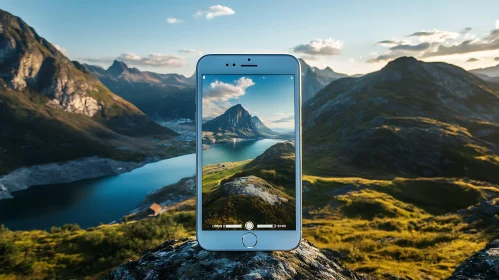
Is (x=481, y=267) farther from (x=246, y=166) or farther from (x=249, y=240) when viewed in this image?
(x=246, y=166)

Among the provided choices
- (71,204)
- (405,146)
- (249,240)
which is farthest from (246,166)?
(71,204)

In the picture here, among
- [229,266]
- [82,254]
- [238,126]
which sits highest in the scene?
[238,126]

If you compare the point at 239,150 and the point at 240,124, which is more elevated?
the point at 240,124

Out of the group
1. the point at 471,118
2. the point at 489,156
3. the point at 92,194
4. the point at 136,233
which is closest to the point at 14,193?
the point at 92,194

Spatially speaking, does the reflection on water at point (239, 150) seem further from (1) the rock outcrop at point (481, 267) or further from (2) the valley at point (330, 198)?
(1) the rock outcrop at point (481, 267)

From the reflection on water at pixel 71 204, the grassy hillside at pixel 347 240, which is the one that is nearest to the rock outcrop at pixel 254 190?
the grassy hillside at pixel 347 240
